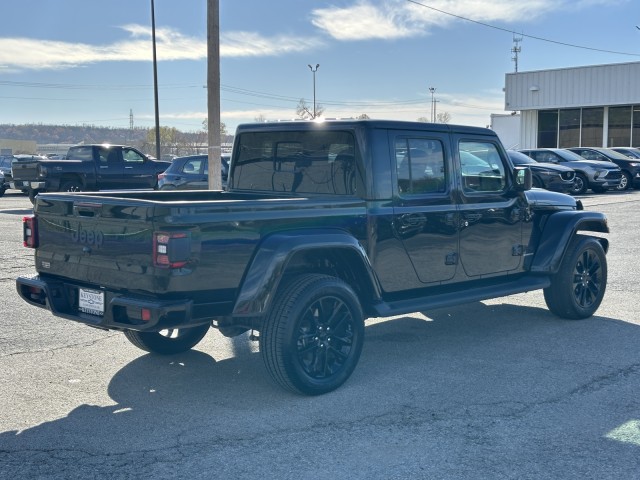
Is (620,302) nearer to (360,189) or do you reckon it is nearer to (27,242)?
(360,189)

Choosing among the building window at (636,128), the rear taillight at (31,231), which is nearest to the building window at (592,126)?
the building window at (636,128)

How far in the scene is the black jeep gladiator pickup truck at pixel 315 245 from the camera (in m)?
4.63

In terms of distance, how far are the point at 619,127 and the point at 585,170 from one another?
671 inches

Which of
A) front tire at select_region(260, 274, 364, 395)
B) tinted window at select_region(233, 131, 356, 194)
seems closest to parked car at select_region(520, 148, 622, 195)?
tinted window at select_region(233, 131, 356, 194)

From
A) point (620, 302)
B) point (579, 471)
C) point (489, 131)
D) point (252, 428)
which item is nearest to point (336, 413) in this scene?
point (252, 428)

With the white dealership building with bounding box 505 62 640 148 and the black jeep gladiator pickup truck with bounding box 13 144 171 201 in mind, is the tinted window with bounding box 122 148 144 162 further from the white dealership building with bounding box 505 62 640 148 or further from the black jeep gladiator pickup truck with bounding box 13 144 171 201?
the white dealership building with bounding box 505 62 640 148

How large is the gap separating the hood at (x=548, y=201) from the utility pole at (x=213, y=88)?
523cm

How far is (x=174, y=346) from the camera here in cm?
615

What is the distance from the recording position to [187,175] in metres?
18.3

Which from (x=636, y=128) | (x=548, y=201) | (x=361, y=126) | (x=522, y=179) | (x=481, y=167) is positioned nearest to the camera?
(x=361, y=126)

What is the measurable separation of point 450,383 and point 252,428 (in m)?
1.57

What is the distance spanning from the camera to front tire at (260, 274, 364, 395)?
193 inches

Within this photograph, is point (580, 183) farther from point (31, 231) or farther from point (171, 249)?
point (171, 249)

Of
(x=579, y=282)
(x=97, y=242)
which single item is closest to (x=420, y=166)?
(x=579, y=282)
